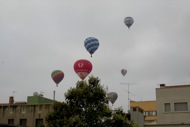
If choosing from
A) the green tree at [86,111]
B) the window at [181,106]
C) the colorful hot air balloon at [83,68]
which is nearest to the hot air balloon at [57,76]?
the colorful hot air balloon at [83,68]

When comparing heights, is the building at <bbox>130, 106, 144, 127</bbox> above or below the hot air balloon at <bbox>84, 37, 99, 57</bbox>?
below

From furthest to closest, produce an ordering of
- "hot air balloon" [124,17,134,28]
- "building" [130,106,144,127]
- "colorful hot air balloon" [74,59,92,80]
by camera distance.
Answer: "hot air balloon" [124,17,134,28]
"colorful hot air balloon" [74,59,92,80]
"building" [130,106,144,127]

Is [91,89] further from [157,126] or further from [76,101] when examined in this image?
[157,126]

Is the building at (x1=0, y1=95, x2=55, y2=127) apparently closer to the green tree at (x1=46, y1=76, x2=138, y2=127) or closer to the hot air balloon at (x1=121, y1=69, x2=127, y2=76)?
the green tree at (x1=46, y1=76, x2=138, y2=127)

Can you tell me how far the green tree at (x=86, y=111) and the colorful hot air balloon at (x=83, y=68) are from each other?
1366cm

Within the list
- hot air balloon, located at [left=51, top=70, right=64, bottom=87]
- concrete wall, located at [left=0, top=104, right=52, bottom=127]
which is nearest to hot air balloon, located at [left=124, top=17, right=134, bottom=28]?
hot air balloon, located at [left=51, top=70, right=64, bottom=87]

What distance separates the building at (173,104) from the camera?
Result: 154ft

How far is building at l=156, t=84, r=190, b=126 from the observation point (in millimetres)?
46906

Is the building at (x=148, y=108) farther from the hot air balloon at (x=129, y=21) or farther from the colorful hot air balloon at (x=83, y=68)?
the colorful hot air balloon at (x=83, y=68)

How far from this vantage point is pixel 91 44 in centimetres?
5259

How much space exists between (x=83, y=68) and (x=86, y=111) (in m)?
15.3

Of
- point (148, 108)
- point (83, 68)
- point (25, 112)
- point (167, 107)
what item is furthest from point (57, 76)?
point (148, 108)

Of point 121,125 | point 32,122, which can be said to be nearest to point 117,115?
point 121,125

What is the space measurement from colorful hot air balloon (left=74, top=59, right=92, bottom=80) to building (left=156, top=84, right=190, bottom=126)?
8778mm
